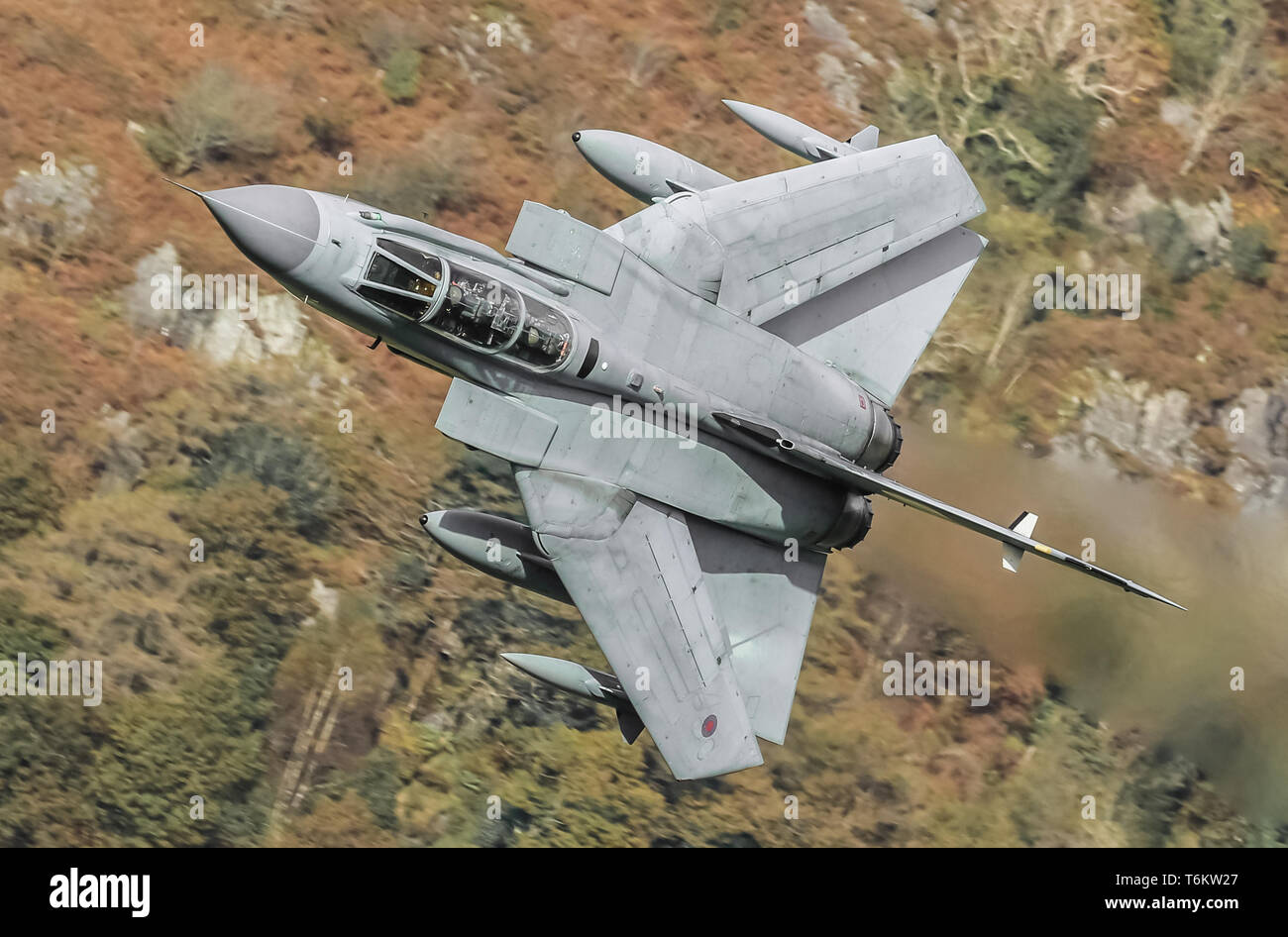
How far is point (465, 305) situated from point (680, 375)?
3.62 metres

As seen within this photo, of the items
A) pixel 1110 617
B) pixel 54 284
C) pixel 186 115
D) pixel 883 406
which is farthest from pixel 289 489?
pixel 1110 617

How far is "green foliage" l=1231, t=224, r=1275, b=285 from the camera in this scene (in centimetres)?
2692

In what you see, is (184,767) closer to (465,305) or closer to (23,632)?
(23,632)

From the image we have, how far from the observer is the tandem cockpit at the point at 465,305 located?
16.3 m

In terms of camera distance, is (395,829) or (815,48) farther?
(815,48)

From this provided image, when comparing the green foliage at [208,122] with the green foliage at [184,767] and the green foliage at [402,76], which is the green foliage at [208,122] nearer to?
the green foliage at [402,76]

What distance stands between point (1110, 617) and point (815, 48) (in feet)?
44.0

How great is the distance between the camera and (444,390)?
26.0m

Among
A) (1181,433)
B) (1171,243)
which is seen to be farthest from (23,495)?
(1171,243)

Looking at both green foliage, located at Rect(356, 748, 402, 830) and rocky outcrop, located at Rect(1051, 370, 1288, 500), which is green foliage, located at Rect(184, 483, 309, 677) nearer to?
green foliage, located at Rect(356, 748, 402, 830)

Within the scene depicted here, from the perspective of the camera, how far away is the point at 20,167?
25812mm

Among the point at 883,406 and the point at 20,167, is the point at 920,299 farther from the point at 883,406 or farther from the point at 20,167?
the point at 20,167

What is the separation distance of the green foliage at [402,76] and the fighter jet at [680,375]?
327 inches

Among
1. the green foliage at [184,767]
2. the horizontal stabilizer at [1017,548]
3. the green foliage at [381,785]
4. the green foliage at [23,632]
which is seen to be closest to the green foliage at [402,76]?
the green foliage at [184,767]
